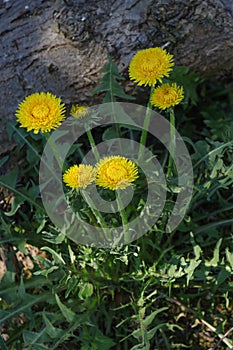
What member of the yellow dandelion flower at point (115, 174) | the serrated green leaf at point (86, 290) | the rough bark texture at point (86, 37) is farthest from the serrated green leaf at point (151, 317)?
the rough bark texture at point (86, 37)

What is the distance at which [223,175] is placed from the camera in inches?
80.8

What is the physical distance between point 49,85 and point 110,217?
0.69 meters

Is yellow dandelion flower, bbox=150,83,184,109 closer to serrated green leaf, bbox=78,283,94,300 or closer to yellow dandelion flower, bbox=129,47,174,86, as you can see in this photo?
yellow dandelion flower, bbox=129,47,174,86

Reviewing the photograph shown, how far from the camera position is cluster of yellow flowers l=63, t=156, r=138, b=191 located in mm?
1631

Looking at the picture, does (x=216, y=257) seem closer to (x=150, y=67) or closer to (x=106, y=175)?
(x=106, y=175)

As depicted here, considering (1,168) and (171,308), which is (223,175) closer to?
(171,308)

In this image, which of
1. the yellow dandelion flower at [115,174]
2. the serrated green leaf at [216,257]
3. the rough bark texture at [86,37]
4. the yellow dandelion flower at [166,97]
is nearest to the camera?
the yellow dandelion flower at [115,174]

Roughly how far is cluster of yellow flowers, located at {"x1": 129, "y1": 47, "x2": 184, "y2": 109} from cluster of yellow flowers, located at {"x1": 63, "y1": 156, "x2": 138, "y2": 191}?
24cm

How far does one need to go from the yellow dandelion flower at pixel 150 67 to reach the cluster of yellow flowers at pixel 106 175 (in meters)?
0.28

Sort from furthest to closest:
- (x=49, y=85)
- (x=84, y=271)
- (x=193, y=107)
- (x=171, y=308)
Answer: (x=193, y=107) → (x=49, y=85) → (x=171, y=308) → (x=84, y=271)

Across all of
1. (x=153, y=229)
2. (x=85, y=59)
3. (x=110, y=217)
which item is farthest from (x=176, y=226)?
(x=85, y=59)

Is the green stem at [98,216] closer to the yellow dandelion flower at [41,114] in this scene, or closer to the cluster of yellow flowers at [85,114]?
the cluster of yellow flowers at [85,114]

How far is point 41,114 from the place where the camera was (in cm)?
166

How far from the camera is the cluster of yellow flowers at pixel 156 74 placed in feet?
5.65
